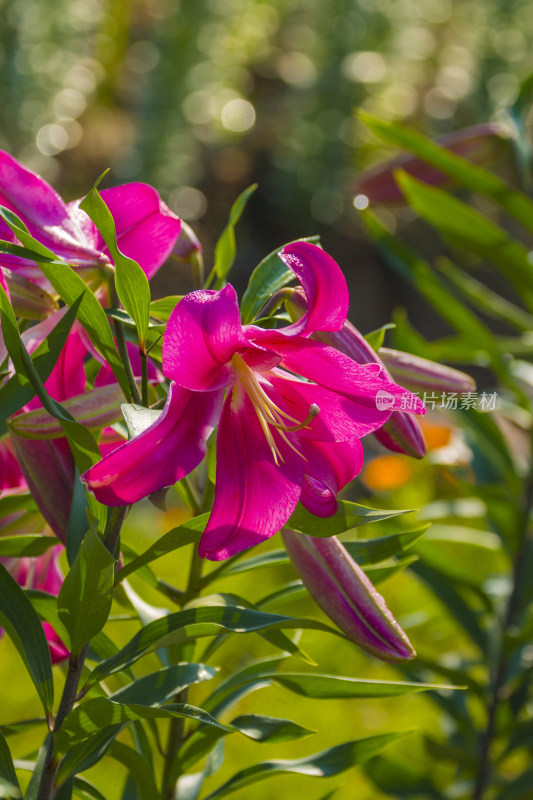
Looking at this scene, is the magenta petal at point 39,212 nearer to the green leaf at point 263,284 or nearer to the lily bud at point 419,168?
the green leaf at point 263,284

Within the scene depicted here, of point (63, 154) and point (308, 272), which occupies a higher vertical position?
point (308, 272)

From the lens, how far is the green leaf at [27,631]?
1.30ft

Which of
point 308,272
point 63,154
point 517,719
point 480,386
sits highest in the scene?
point 308,272

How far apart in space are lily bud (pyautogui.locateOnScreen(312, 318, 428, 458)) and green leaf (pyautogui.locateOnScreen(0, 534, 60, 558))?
0.16 metres

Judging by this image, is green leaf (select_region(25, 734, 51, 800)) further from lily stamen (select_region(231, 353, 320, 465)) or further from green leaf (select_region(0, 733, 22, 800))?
lily stamen (select_region(231, 353, 320, 465))

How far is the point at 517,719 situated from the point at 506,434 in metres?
0.26

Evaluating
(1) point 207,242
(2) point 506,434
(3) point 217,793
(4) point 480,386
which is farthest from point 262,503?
(1) point 207,242

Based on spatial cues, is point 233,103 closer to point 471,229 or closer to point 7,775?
point 471,229

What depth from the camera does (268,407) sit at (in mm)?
397

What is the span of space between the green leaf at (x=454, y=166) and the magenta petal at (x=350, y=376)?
0.44 meters

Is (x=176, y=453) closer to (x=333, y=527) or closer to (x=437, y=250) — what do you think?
(x=333, y=527)

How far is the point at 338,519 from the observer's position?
37 centimetres

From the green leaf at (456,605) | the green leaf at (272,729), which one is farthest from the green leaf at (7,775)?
the green leaf at (456,605)

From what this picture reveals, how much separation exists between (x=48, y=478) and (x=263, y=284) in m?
0.13
